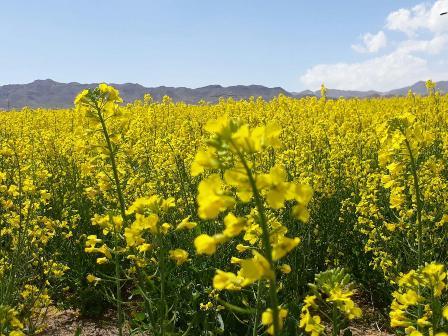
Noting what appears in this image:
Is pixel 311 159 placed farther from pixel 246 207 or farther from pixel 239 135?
pixel 239 135

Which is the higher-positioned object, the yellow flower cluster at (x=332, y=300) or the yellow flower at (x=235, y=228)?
the yellow flower at (x=235, y=228)

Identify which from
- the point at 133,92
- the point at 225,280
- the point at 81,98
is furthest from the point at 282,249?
the point at 133,92

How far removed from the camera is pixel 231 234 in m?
1.17

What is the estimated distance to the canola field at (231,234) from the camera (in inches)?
48.0

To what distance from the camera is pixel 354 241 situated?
4242 millimetres

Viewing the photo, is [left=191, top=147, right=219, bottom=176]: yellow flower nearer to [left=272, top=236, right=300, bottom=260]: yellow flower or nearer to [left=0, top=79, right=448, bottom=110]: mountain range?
[left=272, top=236, right=300, bottom=260]: yellow flower

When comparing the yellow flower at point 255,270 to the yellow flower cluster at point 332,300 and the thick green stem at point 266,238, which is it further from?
the yellow flower cluster at point 332,300

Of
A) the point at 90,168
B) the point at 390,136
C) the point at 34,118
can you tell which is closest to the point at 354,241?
the point at 390,136

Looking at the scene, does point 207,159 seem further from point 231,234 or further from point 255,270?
point 255,270

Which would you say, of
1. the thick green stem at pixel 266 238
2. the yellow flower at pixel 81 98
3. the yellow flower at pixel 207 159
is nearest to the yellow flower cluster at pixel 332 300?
the thick green stem at pixel 266 238

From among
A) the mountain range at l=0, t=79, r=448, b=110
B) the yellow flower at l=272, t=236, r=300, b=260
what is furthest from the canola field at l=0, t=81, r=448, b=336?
the mountain range at l=0, t=79, r=448, b=110

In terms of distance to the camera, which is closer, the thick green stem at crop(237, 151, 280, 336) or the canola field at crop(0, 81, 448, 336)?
the thick green stem at crop(237, 151, 280, 336)

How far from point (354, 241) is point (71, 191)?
3249 millimetres

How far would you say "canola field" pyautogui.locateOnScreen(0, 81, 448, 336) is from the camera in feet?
4.00
